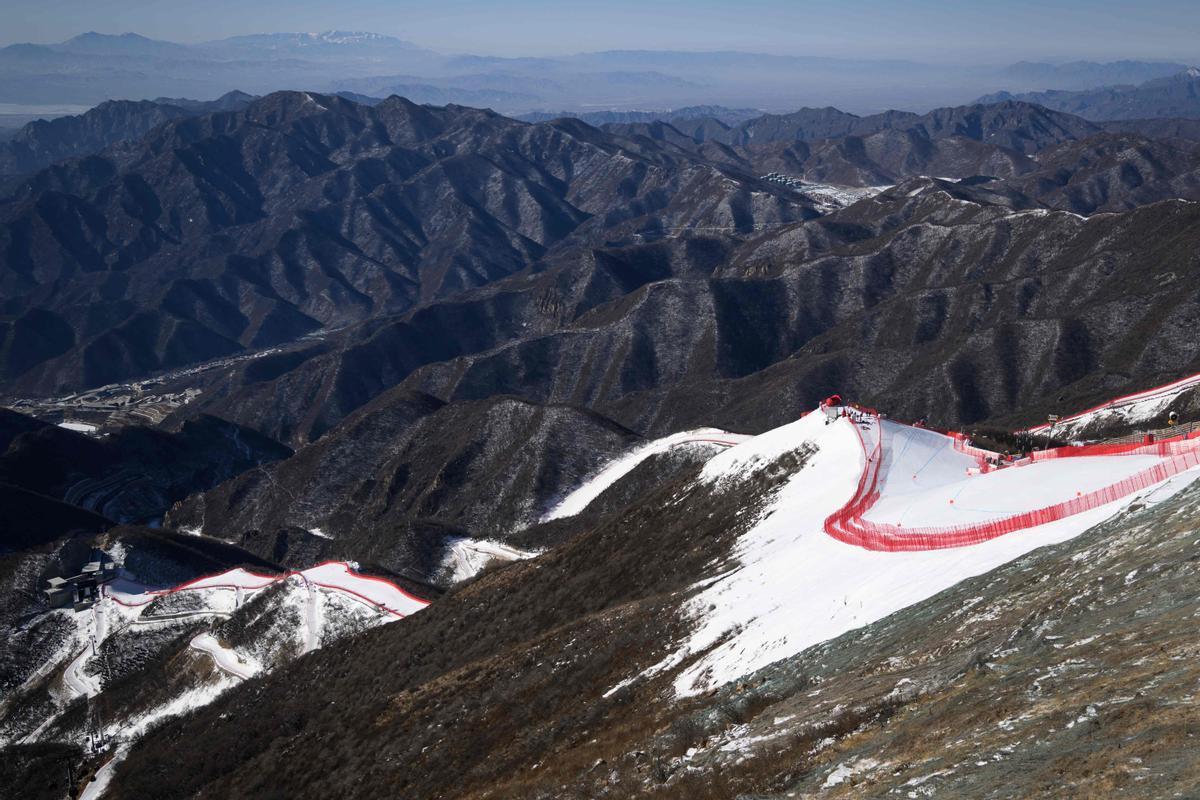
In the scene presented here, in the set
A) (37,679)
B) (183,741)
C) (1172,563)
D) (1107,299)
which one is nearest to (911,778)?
(1172,563)

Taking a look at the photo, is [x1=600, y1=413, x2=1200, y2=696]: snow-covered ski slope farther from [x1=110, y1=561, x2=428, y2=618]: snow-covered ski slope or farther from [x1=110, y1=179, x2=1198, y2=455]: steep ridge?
[x1=110, y1=179, x2=1198, y2=455]: steep ridge

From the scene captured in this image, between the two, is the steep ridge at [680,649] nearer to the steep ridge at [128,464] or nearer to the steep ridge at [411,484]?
the steep ridge at [411,484]

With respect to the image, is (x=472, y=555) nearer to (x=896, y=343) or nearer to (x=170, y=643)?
(x=170, y=643)

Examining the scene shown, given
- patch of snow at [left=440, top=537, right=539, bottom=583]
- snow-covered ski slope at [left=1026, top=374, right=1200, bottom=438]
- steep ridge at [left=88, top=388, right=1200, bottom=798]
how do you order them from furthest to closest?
patch of snow at [left=440, top=537, right=539, bottom=583]
snow-covered ski slope at [left=1026, top=374, right=1200, bottom=438]
steep ridge at [left=88, top=388, right=1200, bottom=798]

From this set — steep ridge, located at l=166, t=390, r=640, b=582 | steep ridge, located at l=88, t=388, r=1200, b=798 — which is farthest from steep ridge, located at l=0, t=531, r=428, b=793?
steep ridge, located at l=166, t=390, r=640, b=582

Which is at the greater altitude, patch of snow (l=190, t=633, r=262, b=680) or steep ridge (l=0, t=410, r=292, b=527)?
patch of snow (l=190, t=633, r=262, b=680)

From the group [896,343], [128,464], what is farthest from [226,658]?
[896,343]

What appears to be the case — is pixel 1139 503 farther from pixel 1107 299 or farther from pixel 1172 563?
pixel 1107 299
